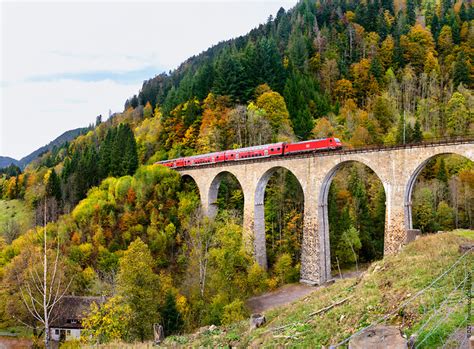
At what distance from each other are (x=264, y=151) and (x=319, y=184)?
6.21 metres

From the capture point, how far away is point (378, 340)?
562cm

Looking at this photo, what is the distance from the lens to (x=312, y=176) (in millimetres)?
28531

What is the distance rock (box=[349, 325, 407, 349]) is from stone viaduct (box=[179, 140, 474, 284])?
1789 cm

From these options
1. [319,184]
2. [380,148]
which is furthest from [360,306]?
[319,184]

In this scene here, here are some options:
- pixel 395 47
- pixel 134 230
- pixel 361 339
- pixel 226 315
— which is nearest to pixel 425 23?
pixel 395 47

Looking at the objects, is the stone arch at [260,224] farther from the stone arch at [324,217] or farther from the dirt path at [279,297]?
the stone arch at [324,217]

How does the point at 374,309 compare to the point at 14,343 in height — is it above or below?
above

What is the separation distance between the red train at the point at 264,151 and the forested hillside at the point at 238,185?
318 centimetres

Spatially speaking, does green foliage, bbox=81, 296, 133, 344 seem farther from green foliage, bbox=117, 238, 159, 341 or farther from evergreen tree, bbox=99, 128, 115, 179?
evergreen tree, bbox=99, 128, 115, 179

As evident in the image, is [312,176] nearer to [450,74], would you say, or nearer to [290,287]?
[290,287]

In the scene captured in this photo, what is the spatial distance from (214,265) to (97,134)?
→ 207ft

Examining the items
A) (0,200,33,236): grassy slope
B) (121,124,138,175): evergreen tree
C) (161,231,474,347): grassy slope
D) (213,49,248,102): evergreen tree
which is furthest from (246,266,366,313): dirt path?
(0,200,33,236): grassy slope

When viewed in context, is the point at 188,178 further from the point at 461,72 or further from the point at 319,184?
the point at 461,72

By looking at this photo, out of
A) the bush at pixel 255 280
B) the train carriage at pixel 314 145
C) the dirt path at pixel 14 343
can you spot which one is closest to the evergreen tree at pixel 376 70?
the train carriage at pixel 314 145
